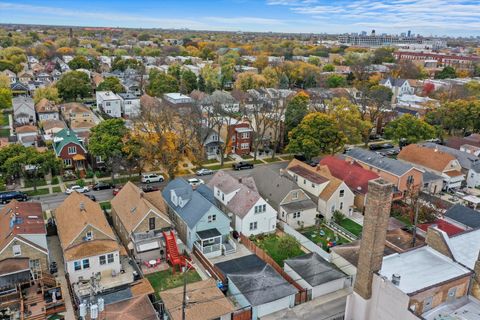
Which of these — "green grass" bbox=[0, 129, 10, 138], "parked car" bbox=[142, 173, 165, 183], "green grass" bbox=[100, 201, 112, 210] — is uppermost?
"green grass" bbox=[0, 129, 10, 138]

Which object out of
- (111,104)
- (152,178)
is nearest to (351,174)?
(152,178)

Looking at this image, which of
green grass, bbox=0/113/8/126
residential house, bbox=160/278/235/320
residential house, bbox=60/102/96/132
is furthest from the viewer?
residential house, bbox=60/102/96/132

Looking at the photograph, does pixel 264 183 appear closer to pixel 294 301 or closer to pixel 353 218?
pixel 353 218

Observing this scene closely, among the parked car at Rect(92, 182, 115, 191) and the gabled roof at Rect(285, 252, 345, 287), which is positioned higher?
the gabled roof at Rect(285, 252, 345, 287)

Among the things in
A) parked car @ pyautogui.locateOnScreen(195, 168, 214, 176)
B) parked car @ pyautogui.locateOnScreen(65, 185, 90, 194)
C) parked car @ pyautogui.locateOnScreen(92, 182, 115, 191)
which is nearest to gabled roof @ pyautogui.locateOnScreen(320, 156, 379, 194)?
parked car @ pyautogui.locateOnScreen(195, 168, 214, 176)

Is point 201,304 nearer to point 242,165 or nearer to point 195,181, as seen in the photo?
point 195,181

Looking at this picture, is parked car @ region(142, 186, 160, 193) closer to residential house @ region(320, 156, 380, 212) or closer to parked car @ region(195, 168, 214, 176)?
parked car @ region(195, 168, 214, 176)

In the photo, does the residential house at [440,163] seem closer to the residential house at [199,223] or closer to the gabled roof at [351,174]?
the gabled roof at [351,174]
